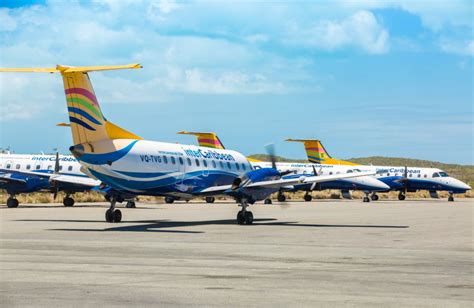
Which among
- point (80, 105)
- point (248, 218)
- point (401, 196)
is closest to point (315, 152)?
point (401, 196)

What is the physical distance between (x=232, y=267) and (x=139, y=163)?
1311 centimetres

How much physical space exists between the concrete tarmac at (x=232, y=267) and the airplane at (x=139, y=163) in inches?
75.8

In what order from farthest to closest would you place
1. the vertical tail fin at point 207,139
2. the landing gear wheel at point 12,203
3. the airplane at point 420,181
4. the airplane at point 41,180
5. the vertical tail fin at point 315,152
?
the vertical tail fin at point 315,152, the airplane at point 420,181, the vertical tail fin at point 207,139, the landing gear wheel at point 12,203, the airplane at point 41,180

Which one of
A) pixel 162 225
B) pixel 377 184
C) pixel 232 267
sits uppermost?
pixel 377 184

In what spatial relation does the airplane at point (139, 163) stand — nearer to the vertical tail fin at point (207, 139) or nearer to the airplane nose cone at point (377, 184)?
the vertical tail fin at point (207, 139)

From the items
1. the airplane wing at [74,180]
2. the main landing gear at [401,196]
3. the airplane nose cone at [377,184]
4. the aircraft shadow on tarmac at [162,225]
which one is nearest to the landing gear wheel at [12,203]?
the airplane wing at [74,180]

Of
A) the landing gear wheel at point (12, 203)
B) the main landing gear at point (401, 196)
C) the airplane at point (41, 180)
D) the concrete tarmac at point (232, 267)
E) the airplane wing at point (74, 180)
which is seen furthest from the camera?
the main landing gear at point (401, 196)

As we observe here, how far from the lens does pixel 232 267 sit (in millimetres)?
15562

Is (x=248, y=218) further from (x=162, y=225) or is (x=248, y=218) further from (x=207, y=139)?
(x=207, y=139)

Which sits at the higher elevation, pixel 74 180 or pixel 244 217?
pixel 74 180

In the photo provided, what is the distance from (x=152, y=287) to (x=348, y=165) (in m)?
66.3

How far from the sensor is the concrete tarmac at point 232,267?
11461mm

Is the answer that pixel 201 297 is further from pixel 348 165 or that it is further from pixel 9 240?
pixel 348 165

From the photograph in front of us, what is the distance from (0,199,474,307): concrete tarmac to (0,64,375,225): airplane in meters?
1.93
